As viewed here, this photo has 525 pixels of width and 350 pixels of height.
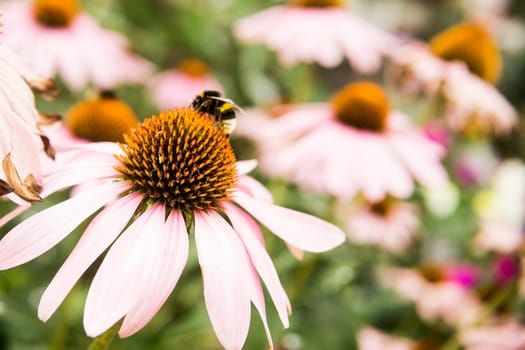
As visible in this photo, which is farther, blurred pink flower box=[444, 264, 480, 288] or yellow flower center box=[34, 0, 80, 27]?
blurred pink flower box=[444, 264, 480, 288]

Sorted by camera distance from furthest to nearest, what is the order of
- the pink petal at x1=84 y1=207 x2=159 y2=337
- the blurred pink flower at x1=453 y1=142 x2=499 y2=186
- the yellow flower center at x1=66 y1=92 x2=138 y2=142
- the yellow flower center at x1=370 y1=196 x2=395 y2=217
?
the blurred pink flower at x1=453 y1=142 x2=499 y2=186, the yellow flower center at x1=370 y1=196 x2=395 y2=217, the yellow flower center at x1=66 y1=92 x2=138 y2=142, the pink petal at x1=84 y1=207 x2=159 y2=337

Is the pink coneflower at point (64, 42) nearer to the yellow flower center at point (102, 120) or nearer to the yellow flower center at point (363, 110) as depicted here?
the yellow flower center at point (102, 120)

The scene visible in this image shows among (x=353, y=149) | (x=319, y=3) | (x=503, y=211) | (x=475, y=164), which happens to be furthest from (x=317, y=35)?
(x=475, y=164)

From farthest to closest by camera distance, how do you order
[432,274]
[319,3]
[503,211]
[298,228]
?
[503,211]
[432,274]
[319,3]
[298,228]

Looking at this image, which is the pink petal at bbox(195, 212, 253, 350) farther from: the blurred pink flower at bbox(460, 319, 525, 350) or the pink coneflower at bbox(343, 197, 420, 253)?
the pink coneflower at bbox(343, 197, 420, 253)

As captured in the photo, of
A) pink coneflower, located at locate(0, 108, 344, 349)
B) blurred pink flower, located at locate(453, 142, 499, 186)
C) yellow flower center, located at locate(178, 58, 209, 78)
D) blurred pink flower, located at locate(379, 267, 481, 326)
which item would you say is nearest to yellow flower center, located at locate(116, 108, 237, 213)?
pink coneflower, located at locate(0, 108, 344, 349)

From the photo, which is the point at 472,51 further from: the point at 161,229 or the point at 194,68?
the point at 161,229
